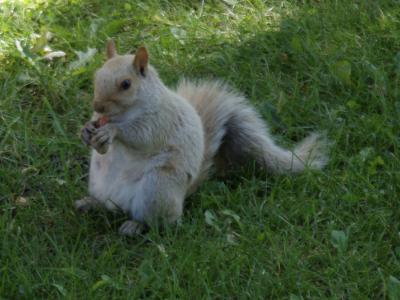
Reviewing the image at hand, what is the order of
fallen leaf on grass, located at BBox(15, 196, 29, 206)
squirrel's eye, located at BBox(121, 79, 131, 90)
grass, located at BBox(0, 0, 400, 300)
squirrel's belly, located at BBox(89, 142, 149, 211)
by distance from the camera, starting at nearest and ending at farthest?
grass, located at BBox(0, 0, 400, 300)
squirrel's eye, located at BBox(121, 79, 131, 90)
squirrel's belly, located at BBox(89, 142, 149, 211)
fallen leaf on grass, located at BBox(15, 196, 29, 206)

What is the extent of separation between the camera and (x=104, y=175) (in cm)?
262

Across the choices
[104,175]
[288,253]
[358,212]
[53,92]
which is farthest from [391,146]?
[53,92]

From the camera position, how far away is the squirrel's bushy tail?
2.80 m

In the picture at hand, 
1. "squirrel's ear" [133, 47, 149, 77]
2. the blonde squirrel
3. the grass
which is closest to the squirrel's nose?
the blonde squirrel

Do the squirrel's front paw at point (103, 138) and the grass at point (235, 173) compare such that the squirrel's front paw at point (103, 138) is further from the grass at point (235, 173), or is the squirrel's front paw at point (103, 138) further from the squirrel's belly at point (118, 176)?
the grass at point (235, 173)

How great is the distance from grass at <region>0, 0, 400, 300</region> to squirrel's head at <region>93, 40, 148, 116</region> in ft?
1.24

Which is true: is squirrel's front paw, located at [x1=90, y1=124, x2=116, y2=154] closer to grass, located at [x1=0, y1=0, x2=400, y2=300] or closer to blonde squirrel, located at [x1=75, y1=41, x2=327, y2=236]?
blonde squirrel, located at [x1=75, y1=41, x2=327, y2=236]

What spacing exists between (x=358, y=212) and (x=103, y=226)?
758 millimetres

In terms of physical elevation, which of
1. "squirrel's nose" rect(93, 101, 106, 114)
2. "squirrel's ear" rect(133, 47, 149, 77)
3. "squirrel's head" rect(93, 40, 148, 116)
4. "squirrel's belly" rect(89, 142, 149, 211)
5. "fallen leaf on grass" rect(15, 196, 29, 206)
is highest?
"squirrel's ear" rect(133, 47, 149, 77)

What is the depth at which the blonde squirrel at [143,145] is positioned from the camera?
247 cm

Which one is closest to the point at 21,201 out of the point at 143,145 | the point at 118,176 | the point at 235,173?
the point at 118,176

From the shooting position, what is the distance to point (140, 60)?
97.8 inches

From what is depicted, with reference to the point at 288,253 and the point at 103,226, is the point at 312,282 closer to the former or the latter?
the point at 288,253

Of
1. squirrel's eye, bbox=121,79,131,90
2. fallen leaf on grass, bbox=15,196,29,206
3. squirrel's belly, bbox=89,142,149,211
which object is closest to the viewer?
squirrel's eye, bbox=121,79,131,90
